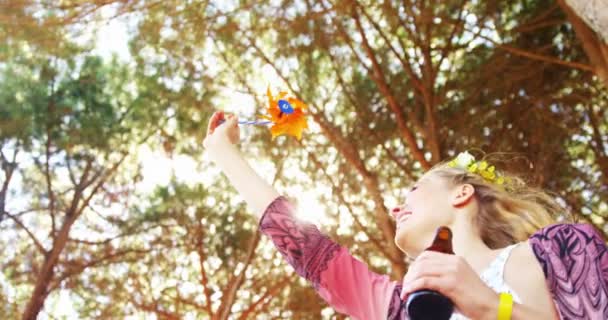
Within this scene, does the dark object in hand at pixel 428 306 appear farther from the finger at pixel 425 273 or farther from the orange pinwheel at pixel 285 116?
the orange pinwheel at pixel 285 116

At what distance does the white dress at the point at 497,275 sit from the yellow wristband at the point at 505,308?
16 centimetres

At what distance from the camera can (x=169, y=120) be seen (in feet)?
20.1

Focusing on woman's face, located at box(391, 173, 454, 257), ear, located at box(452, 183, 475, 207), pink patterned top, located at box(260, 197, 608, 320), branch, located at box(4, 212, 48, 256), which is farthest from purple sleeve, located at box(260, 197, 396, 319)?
branch, located at box(4, 212, 48, 256)

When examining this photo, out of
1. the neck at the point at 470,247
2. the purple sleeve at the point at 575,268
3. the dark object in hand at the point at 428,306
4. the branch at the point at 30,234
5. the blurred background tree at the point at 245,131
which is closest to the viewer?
the dark object in hand at the point at 428,306

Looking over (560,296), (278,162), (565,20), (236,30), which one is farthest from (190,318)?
(560,296)

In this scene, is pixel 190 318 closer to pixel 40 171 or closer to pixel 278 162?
pixel 278 162

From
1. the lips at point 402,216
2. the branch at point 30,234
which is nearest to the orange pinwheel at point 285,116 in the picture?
the lips at point 402,216

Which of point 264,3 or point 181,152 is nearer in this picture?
point 264,3

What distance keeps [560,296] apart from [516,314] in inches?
5.3

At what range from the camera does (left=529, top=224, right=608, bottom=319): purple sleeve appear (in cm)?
94

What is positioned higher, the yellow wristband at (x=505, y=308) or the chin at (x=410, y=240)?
the chin at (x=410, y=240)

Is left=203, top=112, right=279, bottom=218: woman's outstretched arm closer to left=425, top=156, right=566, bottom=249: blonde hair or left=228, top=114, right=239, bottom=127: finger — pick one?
left=228, top=114, right=239, bottom=127: finger

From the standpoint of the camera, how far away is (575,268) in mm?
978

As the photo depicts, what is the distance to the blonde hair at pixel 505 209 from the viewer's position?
1.29 metres
